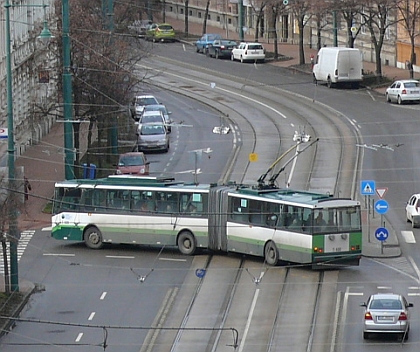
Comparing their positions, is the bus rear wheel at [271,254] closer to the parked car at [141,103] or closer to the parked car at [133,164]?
the parked car at [133,164]

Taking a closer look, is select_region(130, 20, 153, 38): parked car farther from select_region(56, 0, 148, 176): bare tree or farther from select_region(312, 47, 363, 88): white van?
select_region(56, 0, 148, 176): bare tree

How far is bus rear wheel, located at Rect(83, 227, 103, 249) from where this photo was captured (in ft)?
170

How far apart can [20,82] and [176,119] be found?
31.5ft

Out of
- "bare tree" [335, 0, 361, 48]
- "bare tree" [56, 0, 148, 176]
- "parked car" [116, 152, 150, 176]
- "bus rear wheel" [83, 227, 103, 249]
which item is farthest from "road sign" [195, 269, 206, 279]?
"bare tree" [335, 0, 361, 48]

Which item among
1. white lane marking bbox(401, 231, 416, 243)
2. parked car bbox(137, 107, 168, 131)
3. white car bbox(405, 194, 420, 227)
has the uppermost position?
parked car bbox(137, 107, 168, 131)

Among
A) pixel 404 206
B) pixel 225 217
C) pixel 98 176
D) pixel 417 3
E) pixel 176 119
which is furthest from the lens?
pixel 417 3

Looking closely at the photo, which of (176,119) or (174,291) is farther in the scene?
(176,119)

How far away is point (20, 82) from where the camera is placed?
7256 cm

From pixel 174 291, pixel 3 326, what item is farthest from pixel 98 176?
pixel 3 326

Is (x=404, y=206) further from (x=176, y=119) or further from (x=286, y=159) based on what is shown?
(x=176, y=119)

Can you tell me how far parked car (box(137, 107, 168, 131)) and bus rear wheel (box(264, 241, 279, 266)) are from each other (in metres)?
23.7

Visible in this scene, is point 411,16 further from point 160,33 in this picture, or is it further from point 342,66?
point 160,33

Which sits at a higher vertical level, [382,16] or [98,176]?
[382,16]

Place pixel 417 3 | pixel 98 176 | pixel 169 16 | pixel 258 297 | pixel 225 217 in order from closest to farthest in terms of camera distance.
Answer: pixel 258 297 → pixel 225 217 → pixel 98 176 → pixel 417 3 → pixel 169 16
